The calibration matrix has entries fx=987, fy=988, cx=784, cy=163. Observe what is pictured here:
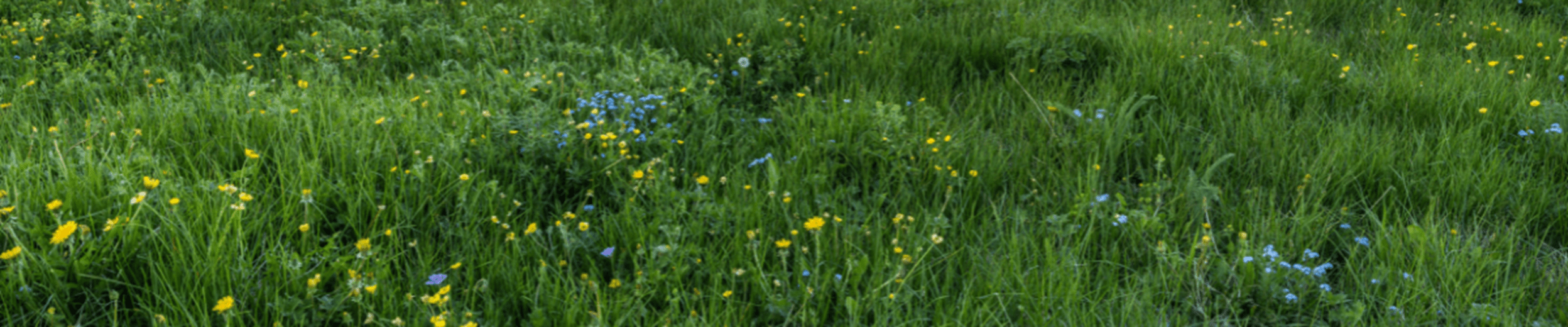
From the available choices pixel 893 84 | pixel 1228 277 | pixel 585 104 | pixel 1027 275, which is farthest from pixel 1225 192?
pixel 585 104

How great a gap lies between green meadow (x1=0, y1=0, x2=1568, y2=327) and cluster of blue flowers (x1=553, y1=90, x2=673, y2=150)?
0.02 metres

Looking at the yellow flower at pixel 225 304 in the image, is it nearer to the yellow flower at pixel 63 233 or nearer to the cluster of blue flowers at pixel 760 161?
the yellow flower at pixel 63 233

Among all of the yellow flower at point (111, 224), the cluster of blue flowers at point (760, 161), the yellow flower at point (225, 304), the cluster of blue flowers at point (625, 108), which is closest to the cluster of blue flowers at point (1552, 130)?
the cluster of blue flowers at point (760, 161)

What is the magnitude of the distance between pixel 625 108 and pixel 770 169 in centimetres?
59

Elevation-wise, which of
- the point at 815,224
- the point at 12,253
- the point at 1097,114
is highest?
the point at 12,253

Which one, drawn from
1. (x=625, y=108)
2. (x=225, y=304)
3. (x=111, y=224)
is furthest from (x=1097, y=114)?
(x=111, y=224)

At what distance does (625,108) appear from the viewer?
2.98 m

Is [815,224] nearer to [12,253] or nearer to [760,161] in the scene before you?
[760,161]

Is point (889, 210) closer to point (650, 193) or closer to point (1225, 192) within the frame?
point (650, 193)

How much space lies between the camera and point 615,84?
3.29 metres

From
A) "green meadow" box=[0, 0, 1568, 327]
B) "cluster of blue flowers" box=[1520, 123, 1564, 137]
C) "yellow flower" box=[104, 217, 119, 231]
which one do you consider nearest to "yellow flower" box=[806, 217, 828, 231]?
"green meadow" box=[0, 0, 1568, 327]

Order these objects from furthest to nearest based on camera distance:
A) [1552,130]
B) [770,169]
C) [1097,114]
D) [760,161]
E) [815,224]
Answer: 1. [1097,114]
2. [1552,130]
3. [760,161]
4. [770,169]
5. [815,224]

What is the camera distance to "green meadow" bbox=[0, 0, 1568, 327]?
80.5 inches

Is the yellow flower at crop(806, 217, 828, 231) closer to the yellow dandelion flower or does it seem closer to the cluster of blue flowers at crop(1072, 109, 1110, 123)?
the cluster of blue flowers at crop(1072, 109, 1110, 123)
